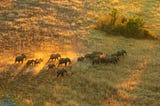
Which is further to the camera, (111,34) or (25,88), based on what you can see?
(111,34)

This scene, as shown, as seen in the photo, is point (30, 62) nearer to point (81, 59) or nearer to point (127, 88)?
point (81, 59)

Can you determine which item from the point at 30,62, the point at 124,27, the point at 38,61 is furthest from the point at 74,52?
the point at 124,27

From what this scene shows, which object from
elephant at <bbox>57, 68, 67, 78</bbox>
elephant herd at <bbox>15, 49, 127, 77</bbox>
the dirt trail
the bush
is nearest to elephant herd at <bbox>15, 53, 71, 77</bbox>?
elephant herd at <bbox>15, 49, 127, 77</bbox>

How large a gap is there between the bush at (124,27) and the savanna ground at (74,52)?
0.73m

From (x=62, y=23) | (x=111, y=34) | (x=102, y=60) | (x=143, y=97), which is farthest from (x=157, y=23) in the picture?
(x=143, y=97)

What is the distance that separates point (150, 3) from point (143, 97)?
61.8ft

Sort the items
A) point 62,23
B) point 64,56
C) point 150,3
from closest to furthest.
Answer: point 64,56
point 62,23
point 150,3

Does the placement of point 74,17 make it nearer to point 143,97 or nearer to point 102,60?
point 102,60

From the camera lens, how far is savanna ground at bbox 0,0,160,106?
17.7 metres

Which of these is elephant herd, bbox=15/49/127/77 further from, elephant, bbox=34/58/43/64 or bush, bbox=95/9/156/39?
bush, bbox=95/9/156/39

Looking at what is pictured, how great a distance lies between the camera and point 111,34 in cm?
2656

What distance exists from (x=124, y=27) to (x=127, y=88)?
29.1ft

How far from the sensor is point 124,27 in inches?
1054

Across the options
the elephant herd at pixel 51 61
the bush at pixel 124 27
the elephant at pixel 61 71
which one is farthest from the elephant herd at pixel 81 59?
the bush at pixel 124 27
